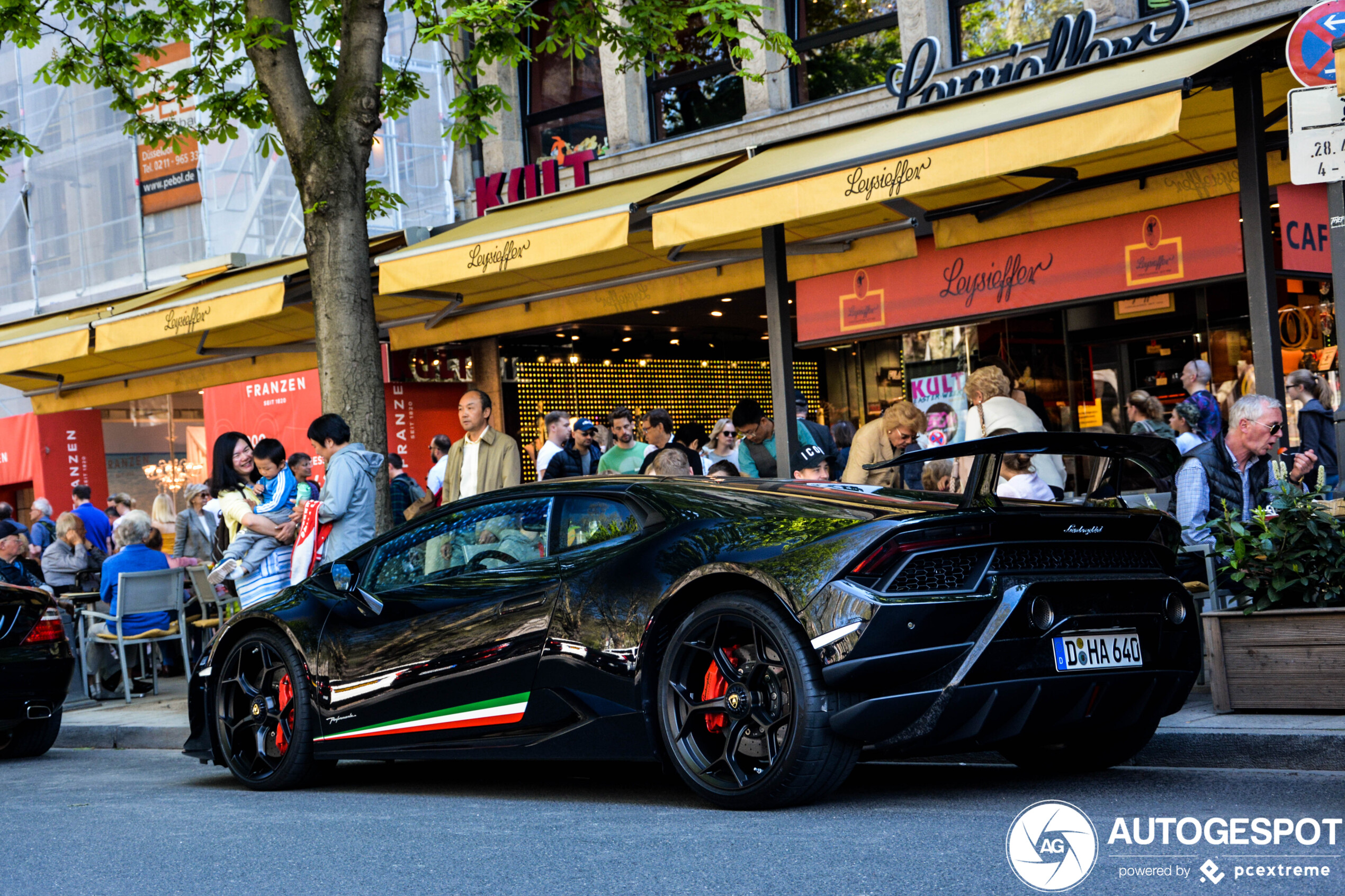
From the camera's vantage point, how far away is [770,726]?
5.04 meters

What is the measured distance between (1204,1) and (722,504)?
28.6 ft

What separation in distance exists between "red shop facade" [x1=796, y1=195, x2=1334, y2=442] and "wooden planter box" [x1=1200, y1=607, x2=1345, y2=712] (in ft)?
12.5

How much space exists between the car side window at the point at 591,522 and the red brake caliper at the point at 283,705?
1.67 meters

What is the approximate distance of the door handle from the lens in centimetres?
575

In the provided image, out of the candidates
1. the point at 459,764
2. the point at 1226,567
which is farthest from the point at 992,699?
the point at 459,764

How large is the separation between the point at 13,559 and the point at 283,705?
620 cm

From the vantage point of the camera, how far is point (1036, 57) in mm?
12273

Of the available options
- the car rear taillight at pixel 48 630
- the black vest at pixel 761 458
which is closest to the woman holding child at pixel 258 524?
the car rear taillight at pixel 48 630

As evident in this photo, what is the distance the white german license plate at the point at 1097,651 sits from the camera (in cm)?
504

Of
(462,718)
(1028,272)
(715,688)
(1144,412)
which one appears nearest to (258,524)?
(462,718)

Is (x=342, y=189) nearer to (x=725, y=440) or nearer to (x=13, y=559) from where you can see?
(x=725, y=440)

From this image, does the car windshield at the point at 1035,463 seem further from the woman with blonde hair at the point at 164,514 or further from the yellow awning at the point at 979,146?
the woman with blonde hair at the point at 164,514

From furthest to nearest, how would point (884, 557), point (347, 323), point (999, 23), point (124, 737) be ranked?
point (999, 23)
point (347, 323)
point (124, 737)
point (884, 557)

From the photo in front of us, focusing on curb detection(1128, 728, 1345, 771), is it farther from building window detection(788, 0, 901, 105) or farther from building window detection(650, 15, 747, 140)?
building window detection(650, 15, 747, 140)
